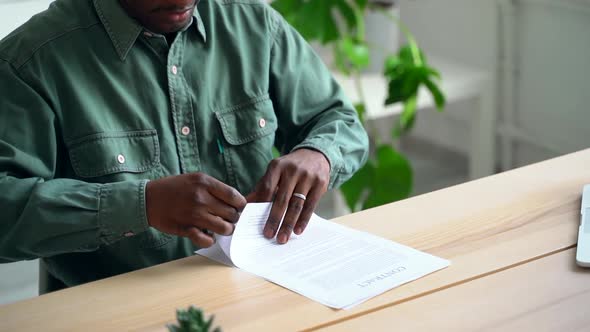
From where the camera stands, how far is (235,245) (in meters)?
1.16

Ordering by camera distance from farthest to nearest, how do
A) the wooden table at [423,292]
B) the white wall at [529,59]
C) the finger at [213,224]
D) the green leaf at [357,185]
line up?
the white wall at [529,59]
the green leaf at [357,185]
the finger at [213,224]
the wooden table at [423,292]

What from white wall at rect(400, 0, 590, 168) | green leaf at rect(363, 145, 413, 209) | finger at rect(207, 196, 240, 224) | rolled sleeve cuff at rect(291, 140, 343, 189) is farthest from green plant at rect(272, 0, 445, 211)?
finger at rect(207, 196, 240, 224)

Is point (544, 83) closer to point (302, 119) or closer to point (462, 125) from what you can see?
point (462, 125)

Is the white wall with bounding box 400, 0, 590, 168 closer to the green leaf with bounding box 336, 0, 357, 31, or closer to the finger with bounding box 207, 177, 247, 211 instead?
the green leaf with bounding box 336, 0, 357, 31

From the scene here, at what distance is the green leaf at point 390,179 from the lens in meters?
2.30

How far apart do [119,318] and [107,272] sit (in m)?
0.36

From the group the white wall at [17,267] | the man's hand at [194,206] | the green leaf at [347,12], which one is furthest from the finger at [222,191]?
the green leaf at [347,12]

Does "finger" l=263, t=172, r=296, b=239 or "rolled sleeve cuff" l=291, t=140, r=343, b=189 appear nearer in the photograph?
"finger" l=263, t=172, r=296, b=239

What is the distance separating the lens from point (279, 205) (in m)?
1.22

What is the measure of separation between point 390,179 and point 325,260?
1.18 m

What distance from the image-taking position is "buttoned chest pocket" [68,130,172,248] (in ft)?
4.27

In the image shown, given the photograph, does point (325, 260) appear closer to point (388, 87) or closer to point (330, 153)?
point (330, 153)

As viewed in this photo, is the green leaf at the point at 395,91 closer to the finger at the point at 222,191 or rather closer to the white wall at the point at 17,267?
the white wall at the point at 17,267

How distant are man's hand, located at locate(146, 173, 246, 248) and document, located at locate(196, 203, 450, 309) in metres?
0.02
